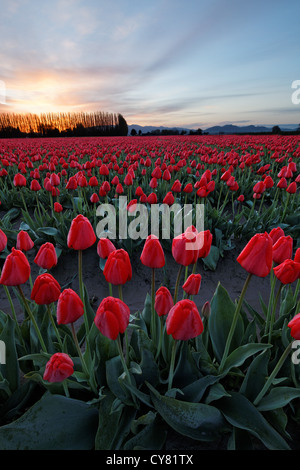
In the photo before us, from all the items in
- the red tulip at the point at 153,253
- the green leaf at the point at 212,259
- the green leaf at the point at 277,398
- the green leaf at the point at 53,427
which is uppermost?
the red tulip at the point at 153,253

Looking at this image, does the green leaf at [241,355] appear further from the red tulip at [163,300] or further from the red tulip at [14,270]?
the red tulip at [14,270]

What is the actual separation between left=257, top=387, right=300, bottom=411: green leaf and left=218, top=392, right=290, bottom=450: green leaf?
0.32 feet

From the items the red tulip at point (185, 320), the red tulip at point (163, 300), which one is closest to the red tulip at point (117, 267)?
the red tulip at point (163, 300)

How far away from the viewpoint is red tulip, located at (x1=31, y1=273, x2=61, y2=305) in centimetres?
143

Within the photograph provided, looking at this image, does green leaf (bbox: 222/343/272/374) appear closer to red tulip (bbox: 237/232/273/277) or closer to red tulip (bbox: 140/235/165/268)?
red tulip (bbox: 237/232/273/277)

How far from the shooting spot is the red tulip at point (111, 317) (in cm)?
126

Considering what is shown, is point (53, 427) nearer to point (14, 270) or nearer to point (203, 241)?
point (14, 270)

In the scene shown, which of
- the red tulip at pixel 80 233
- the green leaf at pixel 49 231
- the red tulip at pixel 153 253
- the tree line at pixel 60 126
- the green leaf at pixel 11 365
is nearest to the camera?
the red tulip at pixel 153 253

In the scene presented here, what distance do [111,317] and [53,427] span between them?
2.84ft

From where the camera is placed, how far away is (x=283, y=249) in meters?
1.61

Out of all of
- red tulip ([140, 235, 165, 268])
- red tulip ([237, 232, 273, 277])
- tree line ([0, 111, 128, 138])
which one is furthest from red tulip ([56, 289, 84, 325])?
tree line ([0, 111, 128, 138])

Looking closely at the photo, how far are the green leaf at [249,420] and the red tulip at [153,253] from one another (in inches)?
38.2
